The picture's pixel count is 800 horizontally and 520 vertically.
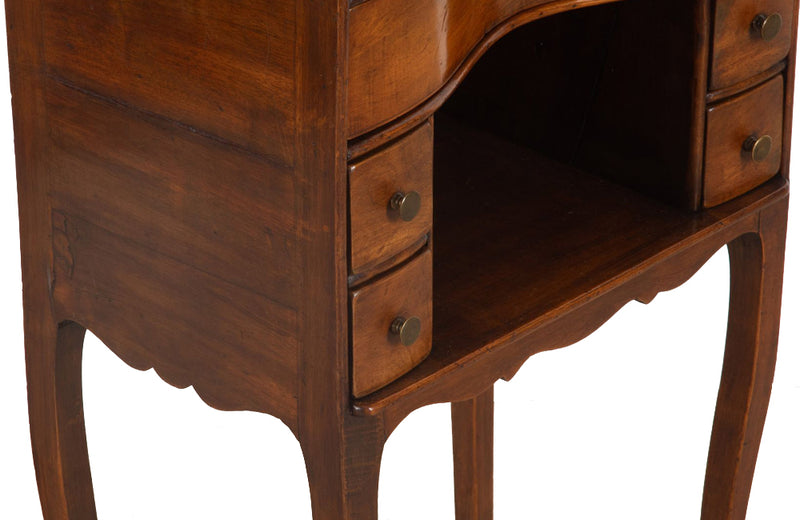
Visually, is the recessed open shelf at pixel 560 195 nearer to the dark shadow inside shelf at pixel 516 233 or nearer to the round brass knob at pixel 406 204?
the dark shadow inside shelf at pixel 516 233

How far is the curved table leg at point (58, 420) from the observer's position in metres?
2.09

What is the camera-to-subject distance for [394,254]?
179 centimetres

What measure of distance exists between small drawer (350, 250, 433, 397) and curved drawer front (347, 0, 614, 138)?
170mm

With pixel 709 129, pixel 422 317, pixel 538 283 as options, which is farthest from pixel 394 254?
pixel 709 129

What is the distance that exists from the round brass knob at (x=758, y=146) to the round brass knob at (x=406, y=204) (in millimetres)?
524

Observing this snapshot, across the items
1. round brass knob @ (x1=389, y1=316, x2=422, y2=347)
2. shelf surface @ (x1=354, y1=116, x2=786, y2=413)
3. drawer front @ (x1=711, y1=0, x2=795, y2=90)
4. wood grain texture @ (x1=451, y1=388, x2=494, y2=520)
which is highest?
drawer front @ (x1=711, y1=0, x2=795, y2=90)

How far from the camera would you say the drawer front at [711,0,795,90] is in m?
2.07

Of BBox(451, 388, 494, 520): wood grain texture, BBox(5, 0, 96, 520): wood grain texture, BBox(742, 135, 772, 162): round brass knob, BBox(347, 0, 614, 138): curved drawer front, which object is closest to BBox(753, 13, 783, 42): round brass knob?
BBox(742, 135, 772, 162): round brass knob

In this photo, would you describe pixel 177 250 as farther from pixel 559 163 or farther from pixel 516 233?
pixel 559 163

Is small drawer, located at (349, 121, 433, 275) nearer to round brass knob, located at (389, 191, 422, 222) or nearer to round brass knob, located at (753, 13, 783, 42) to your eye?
round brass knob, located at (389, 191, 422, 222)

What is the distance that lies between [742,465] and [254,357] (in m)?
0.77

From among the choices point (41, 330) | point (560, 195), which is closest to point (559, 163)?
point (560, 195)

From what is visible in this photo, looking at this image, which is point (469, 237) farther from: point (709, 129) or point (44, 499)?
point (44, 499)

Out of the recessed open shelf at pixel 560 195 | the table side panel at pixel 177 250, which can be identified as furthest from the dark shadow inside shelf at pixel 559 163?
the table side panel at pixel 177 250
